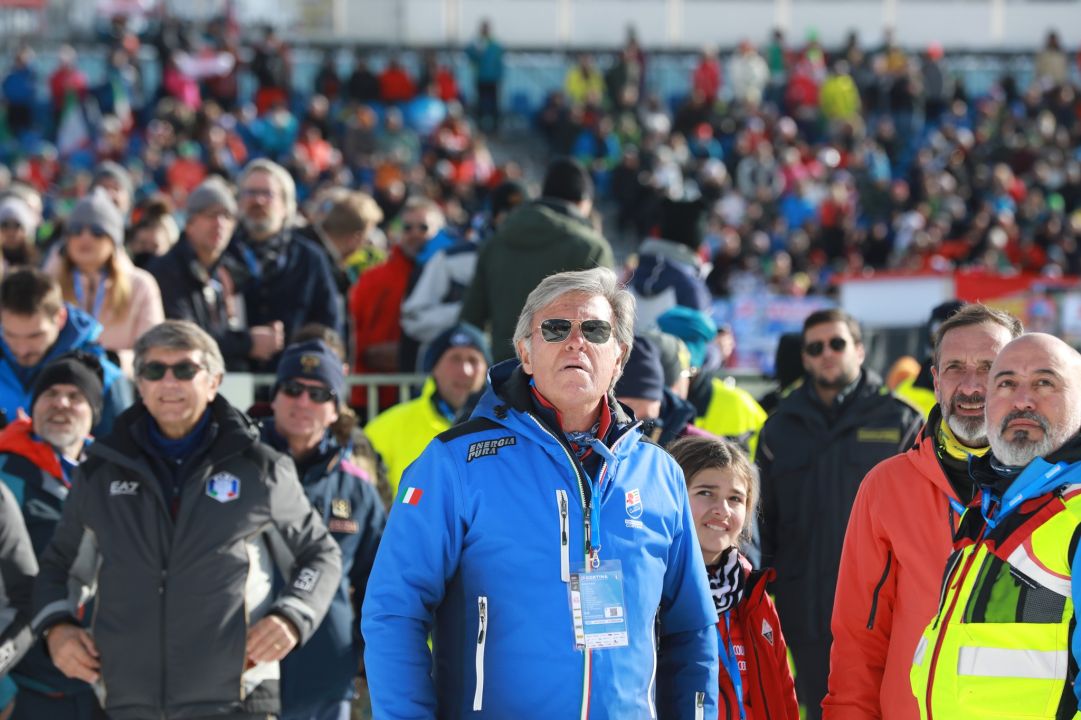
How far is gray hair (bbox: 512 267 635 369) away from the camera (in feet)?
13.3

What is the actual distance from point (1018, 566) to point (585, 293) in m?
1.22

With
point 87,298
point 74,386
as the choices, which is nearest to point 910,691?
point 74,386

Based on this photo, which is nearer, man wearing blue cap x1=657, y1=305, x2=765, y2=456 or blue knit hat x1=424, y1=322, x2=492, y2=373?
man wearing blue cap x1=657, y1=305, x2=765, y2=456

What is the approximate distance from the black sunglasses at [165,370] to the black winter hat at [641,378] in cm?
153

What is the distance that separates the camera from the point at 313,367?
654 centimetres

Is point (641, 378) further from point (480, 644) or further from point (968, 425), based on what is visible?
point (480, 644)

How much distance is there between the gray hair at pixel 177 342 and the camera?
575cm

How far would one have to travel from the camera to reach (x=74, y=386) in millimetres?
6371

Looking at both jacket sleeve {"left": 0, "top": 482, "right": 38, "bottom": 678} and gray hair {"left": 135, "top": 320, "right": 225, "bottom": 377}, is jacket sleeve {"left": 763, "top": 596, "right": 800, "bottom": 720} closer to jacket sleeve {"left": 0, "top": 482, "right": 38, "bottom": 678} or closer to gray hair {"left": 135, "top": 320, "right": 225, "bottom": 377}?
gray hair {"left": 135, "top": 320, "right": 225, "bottom": 377}

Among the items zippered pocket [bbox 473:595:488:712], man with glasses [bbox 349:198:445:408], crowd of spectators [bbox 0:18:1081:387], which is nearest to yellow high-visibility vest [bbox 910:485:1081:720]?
zippered pocket [bbox 473:595:488:712]

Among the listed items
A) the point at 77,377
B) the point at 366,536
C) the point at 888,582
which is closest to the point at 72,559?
the point at 77,377

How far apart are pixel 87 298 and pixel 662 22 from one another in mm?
24959

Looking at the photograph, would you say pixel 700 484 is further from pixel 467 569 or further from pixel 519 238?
pixel 519 238

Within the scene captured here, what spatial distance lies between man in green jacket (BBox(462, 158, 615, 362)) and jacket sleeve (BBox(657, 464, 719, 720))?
3.81 m
